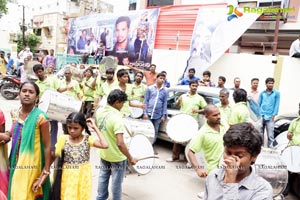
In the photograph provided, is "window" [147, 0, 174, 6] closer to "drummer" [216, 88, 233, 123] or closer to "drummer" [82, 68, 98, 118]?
"drummer" [82, 68, 98, 118]

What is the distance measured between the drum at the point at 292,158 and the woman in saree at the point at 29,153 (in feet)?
9.59

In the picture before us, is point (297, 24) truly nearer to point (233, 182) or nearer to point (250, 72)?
point (250, 72)

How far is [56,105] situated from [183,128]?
207cm

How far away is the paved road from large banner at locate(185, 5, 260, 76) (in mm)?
5109

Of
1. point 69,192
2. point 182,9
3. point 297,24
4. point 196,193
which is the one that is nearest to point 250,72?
point 297,24

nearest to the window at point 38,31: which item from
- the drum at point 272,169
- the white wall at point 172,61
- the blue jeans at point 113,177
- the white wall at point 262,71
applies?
the white wall at point 172,61

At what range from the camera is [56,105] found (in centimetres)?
419

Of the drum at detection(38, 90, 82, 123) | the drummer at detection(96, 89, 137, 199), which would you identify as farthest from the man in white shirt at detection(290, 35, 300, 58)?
the drummer at detection(96, 89, 137, 199)

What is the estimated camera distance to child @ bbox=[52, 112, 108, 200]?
7.92 ft

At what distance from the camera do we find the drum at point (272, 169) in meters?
3.27

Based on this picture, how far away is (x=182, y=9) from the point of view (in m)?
11.5

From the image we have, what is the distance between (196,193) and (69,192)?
7.43 ft

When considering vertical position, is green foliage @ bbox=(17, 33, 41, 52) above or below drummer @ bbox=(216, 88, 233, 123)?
above

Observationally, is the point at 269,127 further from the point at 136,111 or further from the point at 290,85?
the point at 290,85
